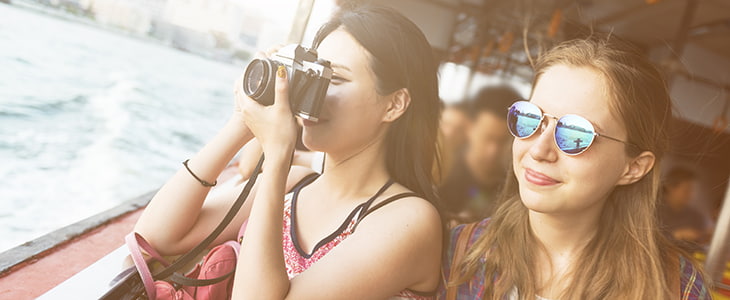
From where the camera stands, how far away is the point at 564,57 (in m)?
1.00

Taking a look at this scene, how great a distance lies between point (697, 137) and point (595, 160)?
0.51 metres

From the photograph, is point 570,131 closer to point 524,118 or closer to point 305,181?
point 524,118

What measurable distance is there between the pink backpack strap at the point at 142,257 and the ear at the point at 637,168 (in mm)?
1004

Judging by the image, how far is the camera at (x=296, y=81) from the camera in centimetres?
91

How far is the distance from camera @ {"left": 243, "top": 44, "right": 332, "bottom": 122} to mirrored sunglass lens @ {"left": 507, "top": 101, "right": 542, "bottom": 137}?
38cm

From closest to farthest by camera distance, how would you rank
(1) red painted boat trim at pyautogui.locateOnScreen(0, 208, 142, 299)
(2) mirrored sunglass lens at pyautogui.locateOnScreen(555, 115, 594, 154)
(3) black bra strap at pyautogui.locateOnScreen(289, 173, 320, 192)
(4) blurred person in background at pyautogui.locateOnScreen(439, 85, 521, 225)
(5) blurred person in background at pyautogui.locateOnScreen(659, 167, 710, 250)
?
(2) mirrored sunglass lens at pyautogui.locateOnScreen(555, 115, 594, 154) < (1) red painted boat trim at pyautogui.locateOnScreen(0, 208, 142, 299) < (3) black bra strap at pyautogui.locateOnScreen(289, 173, 320, 192) < (4) blurred person in background at pyautogui.locateOnScreen(439, 85, 521, 225) < (5) blurred person in background at pyautogui.locateOnScreen(659, 167, 710, 250)

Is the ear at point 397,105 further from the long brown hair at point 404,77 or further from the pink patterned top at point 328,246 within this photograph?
the pink patterned top at point 328,246

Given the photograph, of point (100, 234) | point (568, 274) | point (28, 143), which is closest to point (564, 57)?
point (568, 274)

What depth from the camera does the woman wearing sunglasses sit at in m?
0.91

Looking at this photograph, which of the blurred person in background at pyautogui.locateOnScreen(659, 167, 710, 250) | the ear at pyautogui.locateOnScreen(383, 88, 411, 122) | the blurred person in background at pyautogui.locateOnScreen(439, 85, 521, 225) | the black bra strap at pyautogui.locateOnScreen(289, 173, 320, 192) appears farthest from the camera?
the blurred person in background at pyautogui.locateOnScreen(659, 167, 710, 250)

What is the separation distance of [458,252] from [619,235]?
0.34m

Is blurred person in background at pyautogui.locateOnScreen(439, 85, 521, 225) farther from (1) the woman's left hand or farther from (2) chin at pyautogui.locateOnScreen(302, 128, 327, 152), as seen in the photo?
(1) the woman's left hand

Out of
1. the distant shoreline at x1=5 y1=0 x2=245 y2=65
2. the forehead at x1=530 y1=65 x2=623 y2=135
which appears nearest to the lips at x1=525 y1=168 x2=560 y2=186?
the forehead at x1=530 y1=65 x2=623 y2=135

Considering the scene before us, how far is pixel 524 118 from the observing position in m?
0.96
